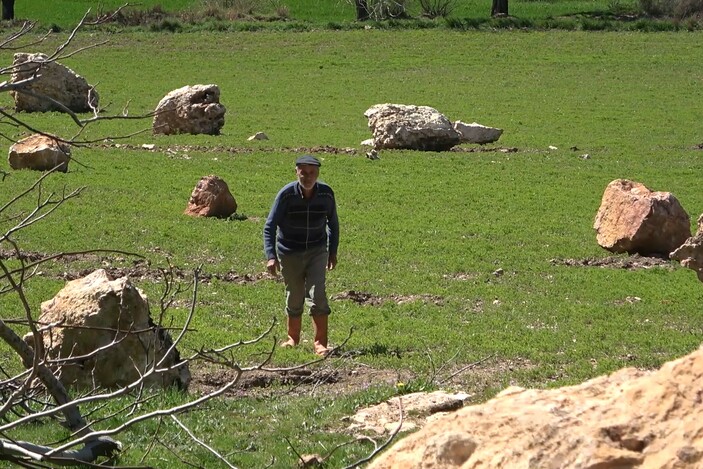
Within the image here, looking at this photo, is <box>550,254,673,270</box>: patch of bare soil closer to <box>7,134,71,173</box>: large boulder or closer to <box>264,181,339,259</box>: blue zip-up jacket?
<box>264,181,339,259</box>: blue zip-up jacket

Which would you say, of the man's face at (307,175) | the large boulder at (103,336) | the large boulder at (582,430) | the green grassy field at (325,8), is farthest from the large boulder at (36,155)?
the green grassy field at (325,8)

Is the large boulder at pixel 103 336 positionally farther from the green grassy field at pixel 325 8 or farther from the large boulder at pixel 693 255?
the green grassy field at pixel 325 8

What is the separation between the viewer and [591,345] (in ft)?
45.9

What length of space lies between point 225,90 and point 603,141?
1567 centimetres

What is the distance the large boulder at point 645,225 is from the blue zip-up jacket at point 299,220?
7867 millimetres

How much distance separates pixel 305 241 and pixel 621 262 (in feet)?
25.1

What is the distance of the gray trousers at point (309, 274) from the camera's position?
13.1m

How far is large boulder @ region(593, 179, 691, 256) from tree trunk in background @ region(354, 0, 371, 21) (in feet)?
149

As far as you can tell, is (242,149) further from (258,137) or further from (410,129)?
(410,129)

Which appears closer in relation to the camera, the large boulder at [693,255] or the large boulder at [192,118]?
the large boulder at [693,255]

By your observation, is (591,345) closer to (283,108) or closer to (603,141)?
(603,141)

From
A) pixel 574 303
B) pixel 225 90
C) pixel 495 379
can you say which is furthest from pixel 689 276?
pixel 225 90

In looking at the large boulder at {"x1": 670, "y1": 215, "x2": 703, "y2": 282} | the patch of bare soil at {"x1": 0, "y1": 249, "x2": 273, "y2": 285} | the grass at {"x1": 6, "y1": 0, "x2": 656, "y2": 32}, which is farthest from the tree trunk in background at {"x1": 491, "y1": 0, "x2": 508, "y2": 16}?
the large boulder at {"x1": 670, "y1": 215, "x2": 703, "y2": 282}

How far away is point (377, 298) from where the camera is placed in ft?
54.5
